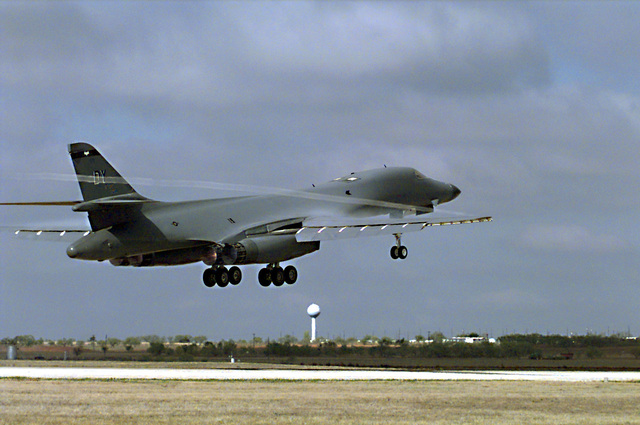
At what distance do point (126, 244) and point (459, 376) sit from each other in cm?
2073

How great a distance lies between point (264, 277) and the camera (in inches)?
2058

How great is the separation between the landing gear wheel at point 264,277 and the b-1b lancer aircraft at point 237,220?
6 centimetres

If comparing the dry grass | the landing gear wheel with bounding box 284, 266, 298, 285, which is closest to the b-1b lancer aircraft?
the landing gear wheel with bounding box 284, 266, 298, 285

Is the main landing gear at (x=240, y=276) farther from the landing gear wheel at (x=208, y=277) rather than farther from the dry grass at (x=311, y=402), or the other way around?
the dry grass at (x=311, y=402)

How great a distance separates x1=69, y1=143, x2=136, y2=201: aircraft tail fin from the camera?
45781 mm

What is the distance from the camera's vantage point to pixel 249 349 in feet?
270

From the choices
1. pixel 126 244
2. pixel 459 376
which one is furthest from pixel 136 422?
pixel 459 376

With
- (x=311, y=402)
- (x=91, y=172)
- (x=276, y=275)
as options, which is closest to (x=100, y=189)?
(x=91, y=172)

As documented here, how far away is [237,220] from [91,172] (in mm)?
8864

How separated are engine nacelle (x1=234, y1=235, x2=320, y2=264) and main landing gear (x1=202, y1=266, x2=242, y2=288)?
5.71 feet

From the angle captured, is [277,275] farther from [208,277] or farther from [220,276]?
[208,277]

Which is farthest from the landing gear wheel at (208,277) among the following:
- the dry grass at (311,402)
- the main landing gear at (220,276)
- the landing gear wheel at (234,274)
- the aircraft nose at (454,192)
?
the aircraft nose at (454,192)

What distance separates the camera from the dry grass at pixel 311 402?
30656 mm

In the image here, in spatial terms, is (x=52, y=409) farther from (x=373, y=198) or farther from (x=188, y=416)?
(x=373, y=198)
